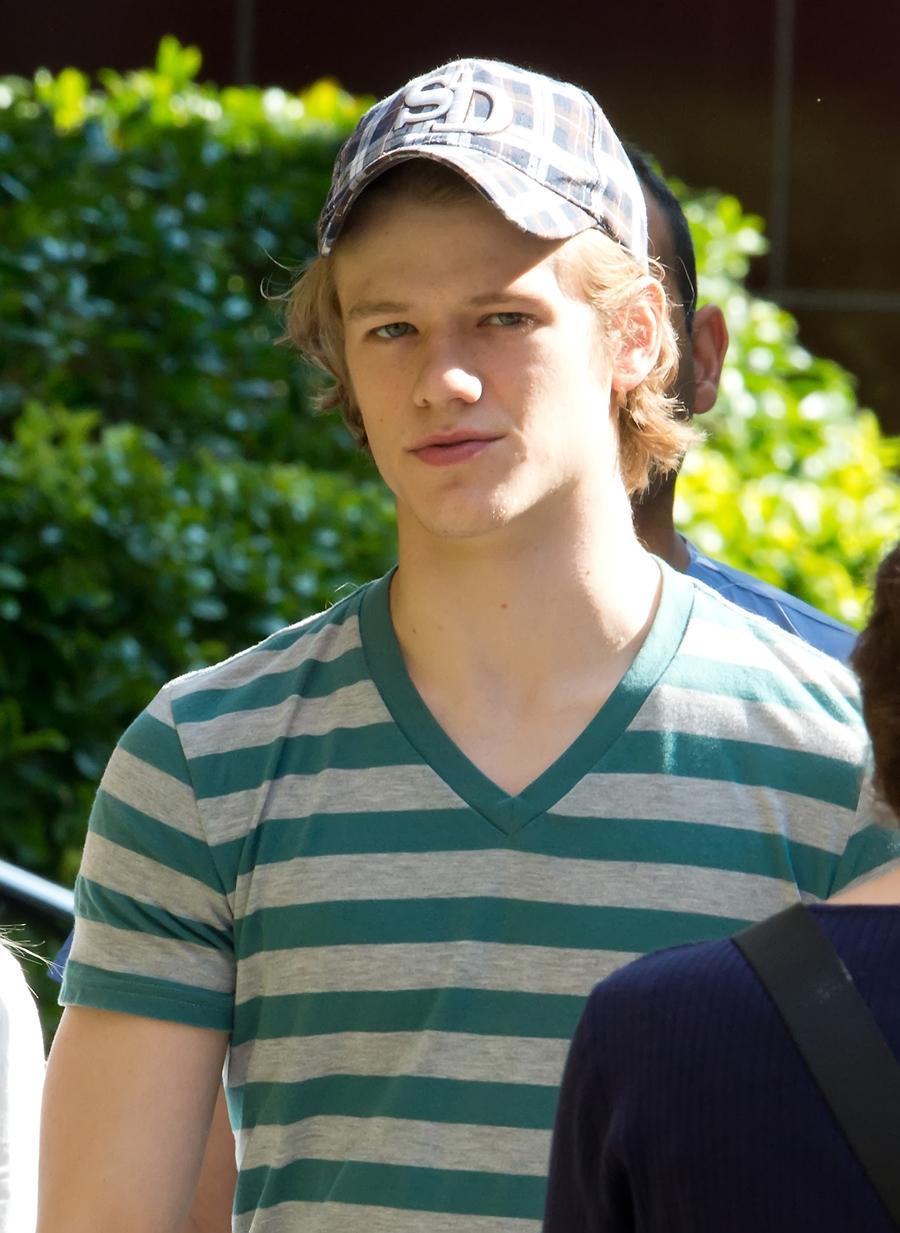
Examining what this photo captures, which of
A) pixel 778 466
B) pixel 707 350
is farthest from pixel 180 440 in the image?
pixel 707 350

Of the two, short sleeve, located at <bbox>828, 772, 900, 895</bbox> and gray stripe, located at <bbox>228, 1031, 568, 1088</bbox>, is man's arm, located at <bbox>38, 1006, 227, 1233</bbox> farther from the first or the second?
short sleeve, located at <bbox>828, 772, 900, 895</bbox>

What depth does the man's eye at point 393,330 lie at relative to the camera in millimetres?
2010

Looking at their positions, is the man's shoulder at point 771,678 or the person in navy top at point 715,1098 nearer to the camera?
the person in navy top at point 715,1098

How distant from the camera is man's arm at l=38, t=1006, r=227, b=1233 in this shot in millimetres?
1926

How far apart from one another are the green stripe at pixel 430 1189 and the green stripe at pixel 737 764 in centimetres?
40

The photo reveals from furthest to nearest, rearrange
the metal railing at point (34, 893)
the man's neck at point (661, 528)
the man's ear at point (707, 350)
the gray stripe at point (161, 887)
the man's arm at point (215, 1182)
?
the metal railing at point (34, 893), the man's ear at point (707, 350), the man's neck at point (661, 528), the man's arm at point (215, 1182), the gray stripe at point (161, 887)

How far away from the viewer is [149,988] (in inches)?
76.1

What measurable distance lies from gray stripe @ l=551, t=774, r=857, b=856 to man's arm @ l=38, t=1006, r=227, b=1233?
439 millimetres

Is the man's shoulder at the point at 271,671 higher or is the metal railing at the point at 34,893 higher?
the man's shoulder at the point at 271,671

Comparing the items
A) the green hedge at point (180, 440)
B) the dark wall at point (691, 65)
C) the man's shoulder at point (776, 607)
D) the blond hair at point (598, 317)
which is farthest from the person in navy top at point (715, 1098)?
the dark wall at point (691, 65)

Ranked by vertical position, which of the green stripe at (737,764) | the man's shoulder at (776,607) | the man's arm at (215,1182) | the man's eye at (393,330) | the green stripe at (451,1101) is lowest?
the man's arm at (215,1182)

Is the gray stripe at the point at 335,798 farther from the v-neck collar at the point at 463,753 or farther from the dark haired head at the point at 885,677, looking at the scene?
the dark haired head at the point at 885,677

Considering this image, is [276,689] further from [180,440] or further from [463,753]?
[180,440]

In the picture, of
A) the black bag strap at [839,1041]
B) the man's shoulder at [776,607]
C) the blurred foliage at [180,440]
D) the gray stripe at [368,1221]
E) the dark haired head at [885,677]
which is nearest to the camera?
the black bag strap at [839,1041]
